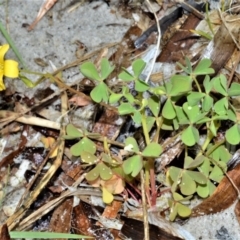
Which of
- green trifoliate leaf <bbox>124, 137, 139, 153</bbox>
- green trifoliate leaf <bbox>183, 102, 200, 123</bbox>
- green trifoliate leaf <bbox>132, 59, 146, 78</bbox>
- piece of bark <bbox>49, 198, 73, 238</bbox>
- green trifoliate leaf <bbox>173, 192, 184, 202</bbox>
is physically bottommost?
piece of bark <bbox>49, 198, 73, 238</bbox>

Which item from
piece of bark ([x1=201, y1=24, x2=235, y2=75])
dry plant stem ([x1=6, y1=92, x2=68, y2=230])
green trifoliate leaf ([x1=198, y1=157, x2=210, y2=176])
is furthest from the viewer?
piece of bark ([x1=201, y1=24, x2=235, y2=75])

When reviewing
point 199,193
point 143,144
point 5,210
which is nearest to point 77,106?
point 143,144

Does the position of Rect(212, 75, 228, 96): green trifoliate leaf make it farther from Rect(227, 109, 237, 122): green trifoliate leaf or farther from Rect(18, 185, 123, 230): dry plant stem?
Rect(18, 185, 123, 230): dry plant stem

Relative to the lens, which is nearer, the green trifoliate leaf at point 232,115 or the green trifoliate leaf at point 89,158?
the green trifoliate leaf at point 232,115

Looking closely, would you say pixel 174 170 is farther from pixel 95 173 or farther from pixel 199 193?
pixel 95 173

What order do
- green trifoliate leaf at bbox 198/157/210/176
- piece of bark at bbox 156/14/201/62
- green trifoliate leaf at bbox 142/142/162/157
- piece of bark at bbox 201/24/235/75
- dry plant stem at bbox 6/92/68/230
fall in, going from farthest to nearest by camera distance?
1. piece of bark at bbox 156/14/201/62
2. piece of bark at bbox 201/24/235/75
3. dry plant stem at bbox 6/92/68/230
4. green trifoliate leaf at bbox 198/157/210/176
5. green trifoliate leaf at bbox 142/142/162/157

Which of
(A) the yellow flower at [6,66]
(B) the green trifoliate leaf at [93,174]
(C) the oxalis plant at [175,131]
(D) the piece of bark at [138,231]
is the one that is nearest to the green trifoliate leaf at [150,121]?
(C) the oxalis plant at [175,131]

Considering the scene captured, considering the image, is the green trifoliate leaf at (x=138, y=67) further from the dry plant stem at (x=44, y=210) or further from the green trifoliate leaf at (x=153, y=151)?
the dry plant stem at (x=44, y=210)

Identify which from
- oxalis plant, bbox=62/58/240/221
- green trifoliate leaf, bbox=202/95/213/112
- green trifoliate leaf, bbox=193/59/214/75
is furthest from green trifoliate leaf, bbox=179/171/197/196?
green trifoliate leaf, bbox=193/59/214/75
